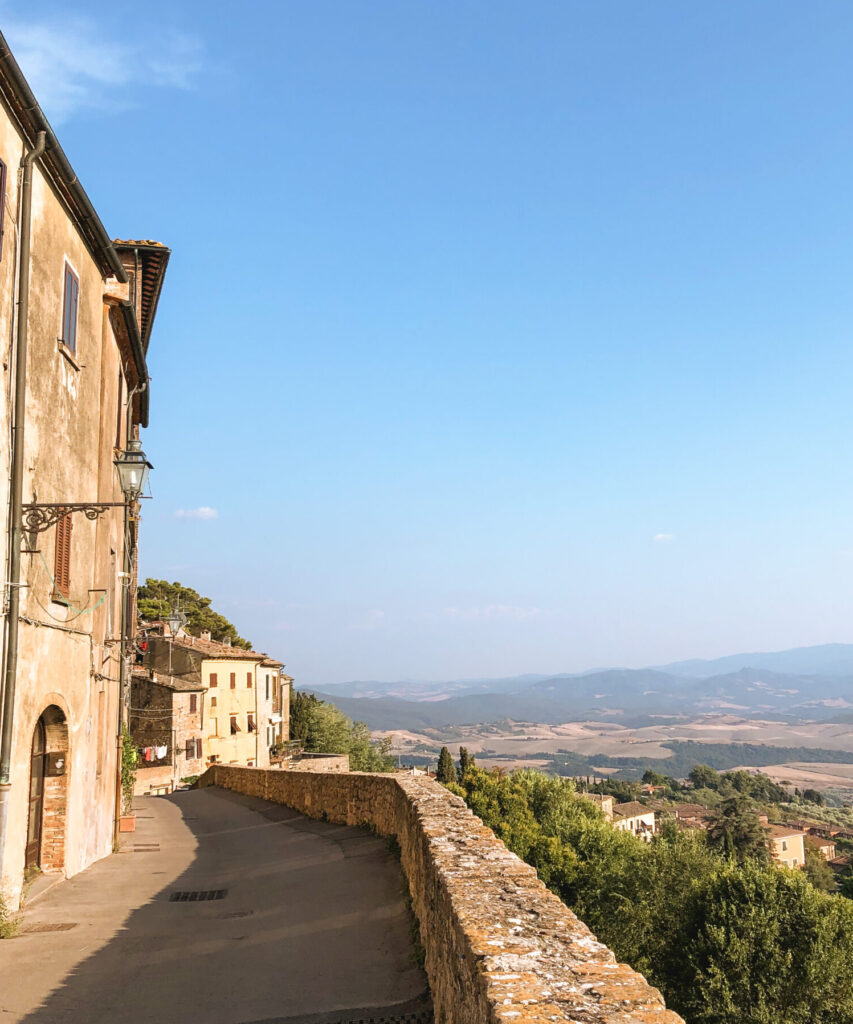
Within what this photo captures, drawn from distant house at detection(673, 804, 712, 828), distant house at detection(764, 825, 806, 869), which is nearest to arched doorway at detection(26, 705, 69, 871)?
distant house at detection(764, 825, 806, 869)

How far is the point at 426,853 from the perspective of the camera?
26.1ft

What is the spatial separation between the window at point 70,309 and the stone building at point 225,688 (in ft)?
116

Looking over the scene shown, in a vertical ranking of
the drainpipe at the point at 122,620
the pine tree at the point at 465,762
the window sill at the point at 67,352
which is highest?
the window sill at the point at 67,352

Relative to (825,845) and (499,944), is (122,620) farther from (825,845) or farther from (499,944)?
(825,845)

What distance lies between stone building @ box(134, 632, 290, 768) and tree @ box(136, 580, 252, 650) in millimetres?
3544

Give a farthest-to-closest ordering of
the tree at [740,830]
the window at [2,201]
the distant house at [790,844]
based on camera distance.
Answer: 1. the distant house at [790,844]
2. the tree at [740,830]
3. the window at [2,201]

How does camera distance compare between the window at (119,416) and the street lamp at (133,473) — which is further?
the window at (119,416)

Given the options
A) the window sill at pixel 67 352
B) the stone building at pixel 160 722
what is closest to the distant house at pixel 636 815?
the stone building at pixel 160 722

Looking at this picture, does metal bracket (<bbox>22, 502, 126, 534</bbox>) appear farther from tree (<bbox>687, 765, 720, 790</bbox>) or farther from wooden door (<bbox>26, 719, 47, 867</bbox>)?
tree (<bbox>687, 765, 720, 790</bbox>)

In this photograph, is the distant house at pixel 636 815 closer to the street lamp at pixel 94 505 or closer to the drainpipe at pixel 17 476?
the street lamp at pixel 94 505

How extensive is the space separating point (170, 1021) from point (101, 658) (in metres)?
9.66

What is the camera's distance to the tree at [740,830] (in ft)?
244

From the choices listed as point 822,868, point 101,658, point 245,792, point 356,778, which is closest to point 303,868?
point 356,778

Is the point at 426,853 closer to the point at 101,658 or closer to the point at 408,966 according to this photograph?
the point at 408,966
